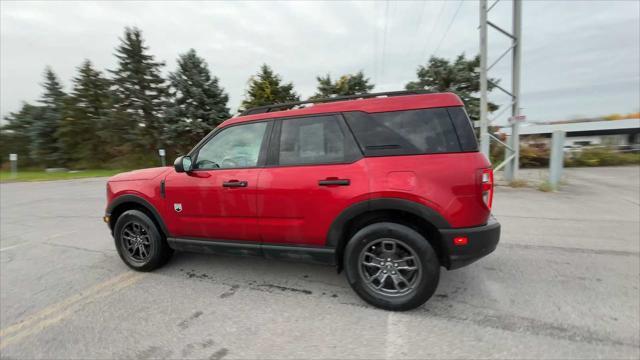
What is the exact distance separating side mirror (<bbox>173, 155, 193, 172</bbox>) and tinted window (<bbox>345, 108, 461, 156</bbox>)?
6.08 ft

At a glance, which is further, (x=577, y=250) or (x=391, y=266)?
(x=577, y=250)

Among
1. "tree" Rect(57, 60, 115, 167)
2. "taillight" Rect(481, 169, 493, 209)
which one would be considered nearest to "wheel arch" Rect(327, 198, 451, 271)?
"taillight" Rect(481, 169, 493, 209)

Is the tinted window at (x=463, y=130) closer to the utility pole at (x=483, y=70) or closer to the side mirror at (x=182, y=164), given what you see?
the side mirror at (x=182, y=164)

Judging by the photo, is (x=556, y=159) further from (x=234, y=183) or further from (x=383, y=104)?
(x=234, y=183)

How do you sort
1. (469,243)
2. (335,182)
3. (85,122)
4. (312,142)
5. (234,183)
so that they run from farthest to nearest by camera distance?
1. (85,122)
2. (234,183)
3. (312,142)
4. (335,182)
5. (469,243)

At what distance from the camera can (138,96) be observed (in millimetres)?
23969

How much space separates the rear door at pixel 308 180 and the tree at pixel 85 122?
2775 centimetres

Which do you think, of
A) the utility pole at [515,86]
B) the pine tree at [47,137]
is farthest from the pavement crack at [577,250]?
the pine tree at [47,137]

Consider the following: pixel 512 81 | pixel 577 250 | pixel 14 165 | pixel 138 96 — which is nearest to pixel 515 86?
pixel 512 81

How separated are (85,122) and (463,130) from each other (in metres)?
31.1

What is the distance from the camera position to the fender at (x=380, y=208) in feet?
8.25

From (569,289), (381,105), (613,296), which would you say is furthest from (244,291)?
(613,296)

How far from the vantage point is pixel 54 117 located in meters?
26.2

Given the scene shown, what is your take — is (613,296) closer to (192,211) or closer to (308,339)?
(308,339)
